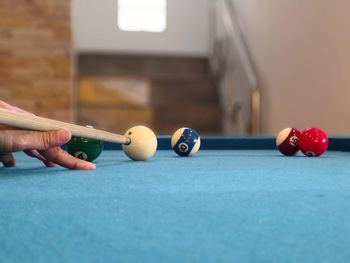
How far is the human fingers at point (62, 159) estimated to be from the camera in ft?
5.42

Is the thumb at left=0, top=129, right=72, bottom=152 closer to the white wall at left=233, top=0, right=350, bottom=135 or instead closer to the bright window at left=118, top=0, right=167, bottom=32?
the white wall at left=233, top=0, right=350, bottom=135

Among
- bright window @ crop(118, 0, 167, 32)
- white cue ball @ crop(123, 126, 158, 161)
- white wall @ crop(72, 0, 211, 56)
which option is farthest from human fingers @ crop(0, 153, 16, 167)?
bright window @ crop(118, 0, 167, 32)

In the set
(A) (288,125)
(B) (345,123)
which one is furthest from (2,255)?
(A) (288,125)

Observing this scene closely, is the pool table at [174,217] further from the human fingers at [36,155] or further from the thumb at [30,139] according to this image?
the human fingers at [36,155]

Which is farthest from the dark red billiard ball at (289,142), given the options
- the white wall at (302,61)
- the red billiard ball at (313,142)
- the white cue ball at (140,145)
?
the white wall at (302,61)

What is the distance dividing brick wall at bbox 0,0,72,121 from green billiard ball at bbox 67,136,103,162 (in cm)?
365

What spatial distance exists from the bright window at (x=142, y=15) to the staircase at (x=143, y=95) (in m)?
0.77

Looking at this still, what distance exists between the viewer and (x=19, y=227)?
0.86 metres

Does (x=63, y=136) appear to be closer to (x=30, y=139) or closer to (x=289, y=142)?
(x=30, y=139)

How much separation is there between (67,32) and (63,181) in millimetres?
4400

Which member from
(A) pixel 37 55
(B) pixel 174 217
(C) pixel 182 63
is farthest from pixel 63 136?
(C) pixel 182 63

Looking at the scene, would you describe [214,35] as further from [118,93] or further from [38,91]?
[38,91]

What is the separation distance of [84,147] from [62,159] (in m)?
0.33

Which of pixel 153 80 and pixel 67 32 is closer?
pixel 67 32
